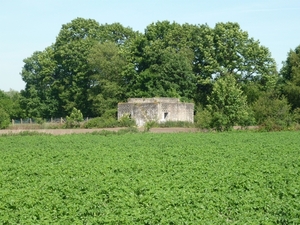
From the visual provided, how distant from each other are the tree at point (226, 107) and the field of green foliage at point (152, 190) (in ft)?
64.2

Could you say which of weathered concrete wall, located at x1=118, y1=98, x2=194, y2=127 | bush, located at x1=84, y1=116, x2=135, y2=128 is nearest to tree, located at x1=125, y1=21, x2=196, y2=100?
weathered concrete wall, located at x1=118, y1=98, x2=194, y2=127

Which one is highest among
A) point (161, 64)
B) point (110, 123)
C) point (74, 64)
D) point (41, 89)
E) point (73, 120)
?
point (74, 64)

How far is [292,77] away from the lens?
53062 millimetres

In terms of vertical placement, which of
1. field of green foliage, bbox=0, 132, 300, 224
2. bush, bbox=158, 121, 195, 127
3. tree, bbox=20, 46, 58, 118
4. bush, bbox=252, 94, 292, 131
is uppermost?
tree, bbox=20, 46, 58, 118

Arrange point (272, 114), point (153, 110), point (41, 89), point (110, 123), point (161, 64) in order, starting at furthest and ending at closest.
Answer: point (41, 89) < point (161, 64) < point (153, 110) < point (110, 123) < point (272, 114)

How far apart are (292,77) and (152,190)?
4503 centimetres

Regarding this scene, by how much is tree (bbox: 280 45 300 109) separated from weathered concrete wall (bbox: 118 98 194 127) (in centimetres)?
1134

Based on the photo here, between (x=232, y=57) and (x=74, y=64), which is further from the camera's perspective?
(x=74, y=64)

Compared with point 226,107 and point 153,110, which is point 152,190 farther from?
point 153,110

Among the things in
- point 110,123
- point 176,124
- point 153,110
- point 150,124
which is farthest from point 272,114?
point 110,123

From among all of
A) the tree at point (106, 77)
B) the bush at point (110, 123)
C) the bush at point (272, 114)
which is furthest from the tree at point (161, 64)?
the bush at point (272, 114)

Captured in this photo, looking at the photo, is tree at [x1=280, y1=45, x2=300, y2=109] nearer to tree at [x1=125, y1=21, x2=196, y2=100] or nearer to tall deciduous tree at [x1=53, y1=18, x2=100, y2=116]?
tree at [x1=125, y1=21, x2=196, y2=100]

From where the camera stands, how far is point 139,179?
12609mm

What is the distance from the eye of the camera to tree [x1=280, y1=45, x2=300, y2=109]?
1981 inches
